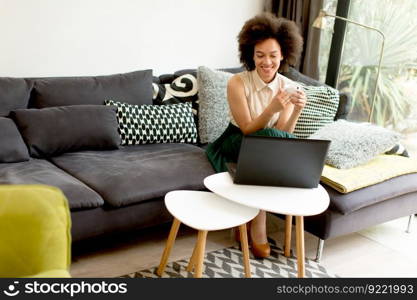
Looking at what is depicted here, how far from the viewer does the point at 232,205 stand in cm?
201

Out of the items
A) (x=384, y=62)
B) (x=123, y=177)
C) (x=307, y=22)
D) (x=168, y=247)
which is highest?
(x=307, y=22)

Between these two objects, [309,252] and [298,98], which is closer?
[298,98]

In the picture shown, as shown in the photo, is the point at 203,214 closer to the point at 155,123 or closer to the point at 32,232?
the point at 32,232

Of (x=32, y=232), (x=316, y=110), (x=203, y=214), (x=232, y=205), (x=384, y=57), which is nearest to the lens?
(x=32, y=232)

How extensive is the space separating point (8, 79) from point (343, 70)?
2392 mm

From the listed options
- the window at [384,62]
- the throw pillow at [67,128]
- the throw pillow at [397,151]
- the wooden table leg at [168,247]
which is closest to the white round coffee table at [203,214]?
the wooden table leg at [168,247]

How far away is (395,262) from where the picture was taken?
8.27ft

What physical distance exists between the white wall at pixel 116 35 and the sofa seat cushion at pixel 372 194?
1570mm

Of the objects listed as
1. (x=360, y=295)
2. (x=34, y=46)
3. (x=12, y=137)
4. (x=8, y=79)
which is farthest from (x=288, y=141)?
(x=34, y=46)

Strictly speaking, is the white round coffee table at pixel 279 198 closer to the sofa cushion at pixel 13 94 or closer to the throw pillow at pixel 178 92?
the throw pillow at pixel 178 92

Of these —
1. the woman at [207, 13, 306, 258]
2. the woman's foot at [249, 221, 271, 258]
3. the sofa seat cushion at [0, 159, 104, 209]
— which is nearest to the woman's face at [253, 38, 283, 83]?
the woman at [207, 13, 306, 258]

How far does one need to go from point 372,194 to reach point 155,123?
126 cm

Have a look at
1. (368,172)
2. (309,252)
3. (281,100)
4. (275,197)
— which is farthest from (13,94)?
(368,172)

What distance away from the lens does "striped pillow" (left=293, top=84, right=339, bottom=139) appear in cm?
289
